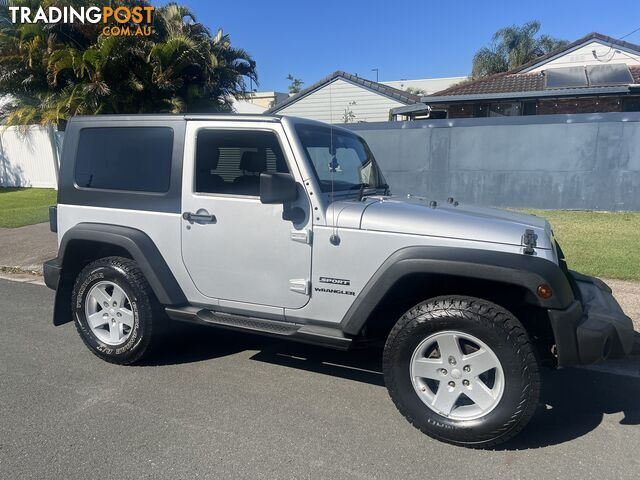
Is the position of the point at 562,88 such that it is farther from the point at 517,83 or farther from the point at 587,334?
the point at 587,334

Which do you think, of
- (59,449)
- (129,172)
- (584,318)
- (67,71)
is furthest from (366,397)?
(67,71)

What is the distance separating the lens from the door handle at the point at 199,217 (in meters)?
3.77

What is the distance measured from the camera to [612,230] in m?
9.20

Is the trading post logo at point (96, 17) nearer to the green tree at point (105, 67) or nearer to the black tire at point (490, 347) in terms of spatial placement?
the green tree at point (105, 67)

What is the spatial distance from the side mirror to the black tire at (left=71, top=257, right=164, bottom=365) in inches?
55.4

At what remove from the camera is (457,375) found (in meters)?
Result: 3.15

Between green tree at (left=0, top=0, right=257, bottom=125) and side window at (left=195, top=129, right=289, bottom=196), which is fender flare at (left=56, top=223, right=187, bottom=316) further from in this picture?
green tree at (left=0, top=0, right=257, bottom=125)

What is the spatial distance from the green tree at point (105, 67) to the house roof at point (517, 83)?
786 centimetres

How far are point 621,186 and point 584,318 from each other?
31.4ft

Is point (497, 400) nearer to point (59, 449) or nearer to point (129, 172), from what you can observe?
point (59, 449)

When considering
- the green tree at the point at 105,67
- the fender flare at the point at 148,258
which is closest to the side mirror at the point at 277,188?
the fender flare at the point at 148,258

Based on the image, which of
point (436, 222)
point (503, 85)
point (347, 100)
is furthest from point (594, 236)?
point (347, 100)

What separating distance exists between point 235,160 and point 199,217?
0.50 metres

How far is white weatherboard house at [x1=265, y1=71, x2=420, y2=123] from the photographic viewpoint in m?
21.8
